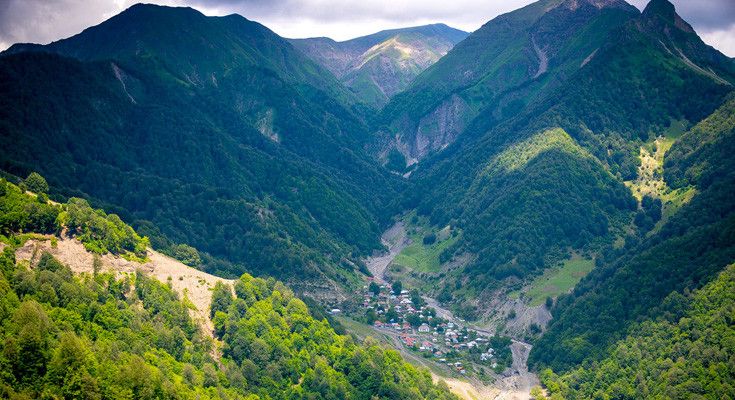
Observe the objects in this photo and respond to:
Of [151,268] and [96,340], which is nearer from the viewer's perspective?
[96,340]

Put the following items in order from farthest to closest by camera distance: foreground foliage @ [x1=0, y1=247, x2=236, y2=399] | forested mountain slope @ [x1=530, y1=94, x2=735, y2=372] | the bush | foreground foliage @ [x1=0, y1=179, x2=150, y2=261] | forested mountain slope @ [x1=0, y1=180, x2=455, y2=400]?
forested mountain slope @ [x1=530, y1=94, x2=735, y2=372] → the bush → foreground foliage @ [x1=0, y1=179, x2=150, y2=261] → forested mountain slope @ [x1=0, y1=180, x2=455, y2=400] → foreground foliage @ [x1=0, y1=247, x2=236, y2=399]

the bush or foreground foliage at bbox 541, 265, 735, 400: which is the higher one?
the bush

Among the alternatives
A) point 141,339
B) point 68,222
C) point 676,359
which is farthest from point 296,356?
point 676,359

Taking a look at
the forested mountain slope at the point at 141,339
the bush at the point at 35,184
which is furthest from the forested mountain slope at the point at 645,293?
the bush at the point at 35,184

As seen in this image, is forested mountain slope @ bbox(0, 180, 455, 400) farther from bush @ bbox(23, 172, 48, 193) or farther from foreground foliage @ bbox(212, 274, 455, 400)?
bush @ bbox(23, 172, 48, 193)

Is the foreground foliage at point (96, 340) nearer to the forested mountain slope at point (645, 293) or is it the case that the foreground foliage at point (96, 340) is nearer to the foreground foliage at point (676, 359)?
the foreground foliage at point (676, 359)

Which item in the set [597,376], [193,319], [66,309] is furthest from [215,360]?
[597,376]

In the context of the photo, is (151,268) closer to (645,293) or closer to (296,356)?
(296,356)

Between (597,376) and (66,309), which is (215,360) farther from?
(597,376)

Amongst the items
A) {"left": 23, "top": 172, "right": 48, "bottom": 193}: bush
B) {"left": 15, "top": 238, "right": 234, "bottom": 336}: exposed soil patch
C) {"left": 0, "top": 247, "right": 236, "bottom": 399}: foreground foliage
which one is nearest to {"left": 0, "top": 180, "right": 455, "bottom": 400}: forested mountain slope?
{"left": 0, "top": 247, "right": 236, "bottom": 399}: foreground foliage
